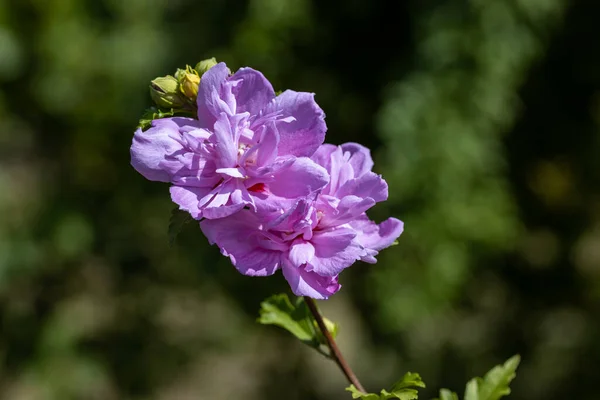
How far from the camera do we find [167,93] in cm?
95

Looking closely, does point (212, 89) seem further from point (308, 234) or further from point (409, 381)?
point (409, 381)

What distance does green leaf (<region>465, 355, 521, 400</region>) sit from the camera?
3.89ft

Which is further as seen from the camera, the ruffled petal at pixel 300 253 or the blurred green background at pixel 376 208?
the blurred green background at pixel 376 208

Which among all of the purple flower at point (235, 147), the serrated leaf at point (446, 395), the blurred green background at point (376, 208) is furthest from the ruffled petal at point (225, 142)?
the blurred green background at point (376, 208)

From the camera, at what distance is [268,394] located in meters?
3.83

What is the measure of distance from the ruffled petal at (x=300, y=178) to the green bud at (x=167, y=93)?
7.1 inches

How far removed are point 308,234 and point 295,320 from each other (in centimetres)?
35

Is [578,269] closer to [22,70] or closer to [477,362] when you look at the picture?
[477,362]

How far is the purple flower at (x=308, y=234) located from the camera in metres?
0.88

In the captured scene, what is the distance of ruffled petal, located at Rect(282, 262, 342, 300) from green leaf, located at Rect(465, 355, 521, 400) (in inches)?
16.6

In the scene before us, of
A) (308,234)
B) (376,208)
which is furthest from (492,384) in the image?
(376,208)

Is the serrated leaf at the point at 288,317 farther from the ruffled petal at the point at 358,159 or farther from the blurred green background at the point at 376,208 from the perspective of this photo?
the blurred green background at the point at 376,208

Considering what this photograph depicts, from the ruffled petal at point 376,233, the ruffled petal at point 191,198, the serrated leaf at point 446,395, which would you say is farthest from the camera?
the serrated leaf at point 446,395

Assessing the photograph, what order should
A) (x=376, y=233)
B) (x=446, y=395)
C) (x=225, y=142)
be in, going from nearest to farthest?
(x=225, y=142), (x=376, y=233), (x=446, y=395)
